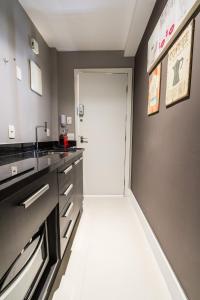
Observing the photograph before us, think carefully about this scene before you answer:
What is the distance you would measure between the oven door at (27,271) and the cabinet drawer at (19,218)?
0.11m

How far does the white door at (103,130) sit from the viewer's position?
281 cm

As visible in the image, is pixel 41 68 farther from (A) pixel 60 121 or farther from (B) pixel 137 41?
(B) pixel 137 41

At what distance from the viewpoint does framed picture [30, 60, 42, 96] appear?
1965 mm

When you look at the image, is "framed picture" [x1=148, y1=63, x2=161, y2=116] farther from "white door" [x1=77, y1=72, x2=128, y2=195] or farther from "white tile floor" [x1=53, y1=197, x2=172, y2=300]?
"white tile floor" [x1=53, y1=197, x2=172, y2=300]

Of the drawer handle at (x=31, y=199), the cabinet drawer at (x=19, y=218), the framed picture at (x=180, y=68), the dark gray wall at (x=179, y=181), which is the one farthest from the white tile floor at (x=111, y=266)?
the framed picture at (x=180, y=68)

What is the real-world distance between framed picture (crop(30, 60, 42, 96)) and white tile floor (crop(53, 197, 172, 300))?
1737mm

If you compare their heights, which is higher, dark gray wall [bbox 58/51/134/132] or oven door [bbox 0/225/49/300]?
dark gray wall [bbox 58/51/134/132]

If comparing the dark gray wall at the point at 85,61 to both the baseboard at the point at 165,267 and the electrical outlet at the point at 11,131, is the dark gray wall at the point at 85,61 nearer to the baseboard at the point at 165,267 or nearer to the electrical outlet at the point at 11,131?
the electrical outlet at the point at 11,131

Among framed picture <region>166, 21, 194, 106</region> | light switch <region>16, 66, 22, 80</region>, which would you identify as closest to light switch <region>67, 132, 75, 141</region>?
light switch <region>16, 66, 22, 80</region>

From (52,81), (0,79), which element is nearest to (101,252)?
(0,79)

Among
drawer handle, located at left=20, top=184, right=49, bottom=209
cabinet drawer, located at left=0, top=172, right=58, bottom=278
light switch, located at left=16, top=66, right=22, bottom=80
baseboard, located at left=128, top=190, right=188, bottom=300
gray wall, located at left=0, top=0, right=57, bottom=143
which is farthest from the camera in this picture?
light switch, located at left=16, top=66, right=22, bottom=80

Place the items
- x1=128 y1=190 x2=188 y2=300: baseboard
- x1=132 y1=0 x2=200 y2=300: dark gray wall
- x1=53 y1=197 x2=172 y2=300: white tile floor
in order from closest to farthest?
1. x1=132 y1=0 x2=200 y2=300: dark gray wall
2. x1=128 y1=190 x2=188 y2=300: baseboard
3. x1=53 y1=197 x2=172 y2=300: white tile floor

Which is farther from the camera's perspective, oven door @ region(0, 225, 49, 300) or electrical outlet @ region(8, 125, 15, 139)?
electrical outlet @ region(8, 125, 15, 139)

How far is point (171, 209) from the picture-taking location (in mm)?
1196
